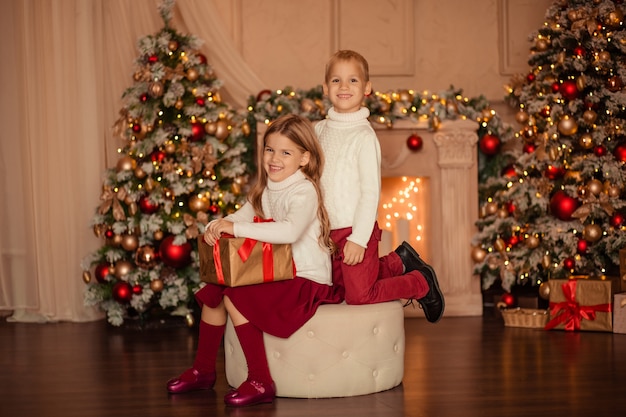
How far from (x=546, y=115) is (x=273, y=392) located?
3.33m

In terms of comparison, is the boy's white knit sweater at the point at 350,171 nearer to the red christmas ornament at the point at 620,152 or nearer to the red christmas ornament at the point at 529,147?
the red christmas ornament at the point at 620,152

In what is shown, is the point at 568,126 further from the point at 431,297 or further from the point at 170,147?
the point at 170,147

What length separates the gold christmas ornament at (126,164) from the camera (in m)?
5.86

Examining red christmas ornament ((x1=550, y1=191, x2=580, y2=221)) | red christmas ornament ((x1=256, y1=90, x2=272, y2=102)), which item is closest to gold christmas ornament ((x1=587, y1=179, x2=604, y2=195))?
red christmas ornament ((x1=550, y1=191, x2=580, y2=221))

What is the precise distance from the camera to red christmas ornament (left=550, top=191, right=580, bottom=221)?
226 inches

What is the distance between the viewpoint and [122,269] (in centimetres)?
581

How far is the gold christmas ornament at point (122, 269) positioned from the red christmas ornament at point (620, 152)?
3.26 metres

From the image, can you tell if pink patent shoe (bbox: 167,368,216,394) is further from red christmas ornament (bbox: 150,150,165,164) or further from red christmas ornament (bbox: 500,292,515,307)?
red christmas ornament (bbox: 500,292,515,307)

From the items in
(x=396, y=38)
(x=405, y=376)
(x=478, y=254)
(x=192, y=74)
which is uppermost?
(x=396, y=38)

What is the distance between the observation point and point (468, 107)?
20.9ft

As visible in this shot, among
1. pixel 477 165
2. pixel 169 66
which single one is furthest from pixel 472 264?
pixel 169 66

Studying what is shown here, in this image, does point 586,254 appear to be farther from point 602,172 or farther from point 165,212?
point 165,212

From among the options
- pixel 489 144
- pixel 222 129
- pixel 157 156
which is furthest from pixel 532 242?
pixel 157 156

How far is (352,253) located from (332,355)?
1.41 ft
